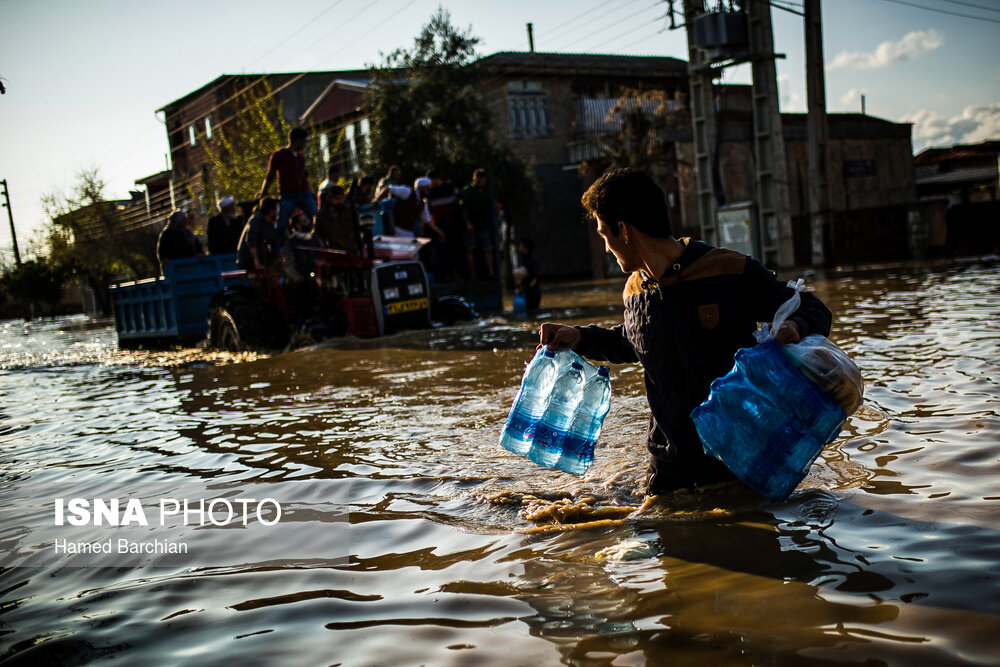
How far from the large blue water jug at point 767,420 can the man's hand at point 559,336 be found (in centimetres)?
83

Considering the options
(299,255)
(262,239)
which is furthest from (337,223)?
(262,239)

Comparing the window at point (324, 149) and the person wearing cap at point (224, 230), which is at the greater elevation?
the window at point (324, 149)

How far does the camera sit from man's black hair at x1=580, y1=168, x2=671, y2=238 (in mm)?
3133

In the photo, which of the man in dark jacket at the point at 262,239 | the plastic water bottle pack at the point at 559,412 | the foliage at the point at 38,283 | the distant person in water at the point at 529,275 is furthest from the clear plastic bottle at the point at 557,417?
the foliage at the point at 38,283

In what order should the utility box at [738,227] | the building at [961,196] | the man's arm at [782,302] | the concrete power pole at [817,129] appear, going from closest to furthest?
1. the man's arm at [782,302]
2. the utility box at [738,227]
3. the concrete power pole at [817,129]
4. the building at [961,196]

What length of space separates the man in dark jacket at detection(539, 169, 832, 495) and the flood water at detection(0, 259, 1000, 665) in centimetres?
49

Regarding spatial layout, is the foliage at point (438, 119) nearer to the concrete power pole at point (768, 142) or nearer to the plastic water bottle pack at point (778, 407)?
the concrete power pole at point (768, 142)

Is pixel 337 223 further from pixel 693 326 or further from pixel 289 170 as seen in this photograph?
pixel 693 326

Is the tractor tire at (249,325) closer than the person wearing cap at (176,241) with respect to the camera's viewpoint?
Yes

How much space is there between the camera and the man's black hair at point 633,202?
3.13m

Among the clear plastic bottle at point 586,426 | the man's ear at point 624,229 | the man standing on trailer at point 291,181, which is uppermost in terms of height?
the man standing on trailer at point 291,181

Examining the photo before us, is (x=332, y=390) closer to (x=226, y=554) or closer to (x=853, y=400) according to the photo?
(x=226, y=554)

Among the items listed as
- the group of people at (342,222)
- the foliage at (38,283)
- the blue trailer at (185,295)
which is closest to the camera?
the group of people at (342,222)

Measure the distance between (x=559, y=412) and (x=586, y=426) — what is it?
0.49 ft
